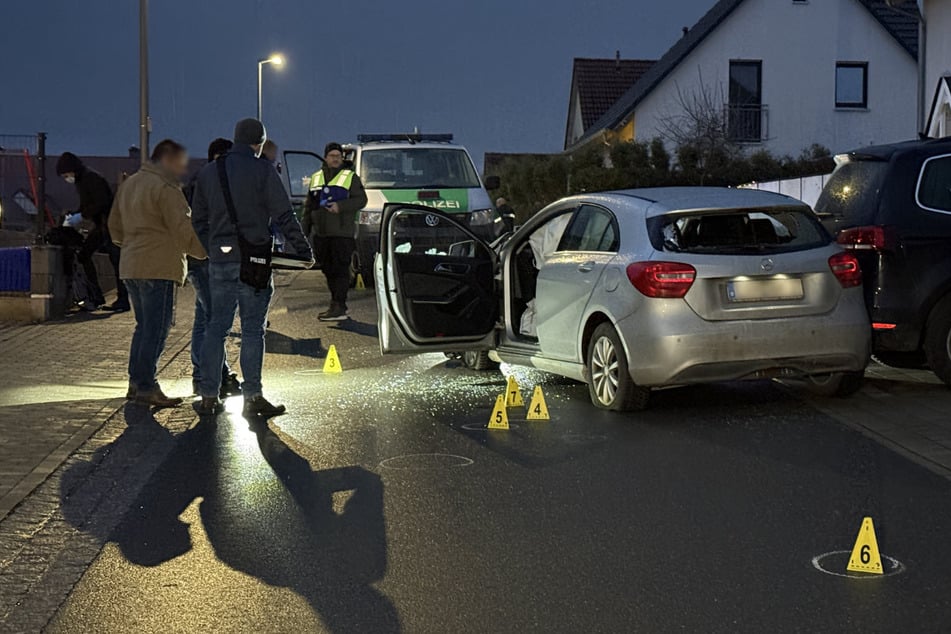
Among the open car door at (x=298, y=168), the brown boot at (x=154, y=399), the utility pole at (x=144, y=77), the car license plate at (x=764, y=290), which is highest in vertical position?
the utility pole at (x=144, y=77)

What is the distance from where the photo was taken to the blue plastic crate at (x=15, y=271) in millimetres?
16312

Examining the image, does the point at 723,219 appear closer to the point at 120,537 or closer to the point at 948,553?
the point at 948,553

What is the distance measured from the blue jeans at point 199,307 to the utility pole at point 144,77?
12.4 meters

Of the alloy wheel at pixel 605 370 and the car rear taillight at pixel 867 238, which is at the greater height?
the car rear taillight at pixel 867 238

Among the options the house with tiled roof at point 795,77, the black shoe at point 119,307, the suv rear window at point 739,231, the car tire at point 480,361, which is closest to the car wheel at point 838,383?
the suv rear window at point 739,231

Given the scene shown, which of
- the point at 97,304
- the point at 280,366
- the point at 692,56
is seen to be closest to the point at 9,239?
the point at 97,304

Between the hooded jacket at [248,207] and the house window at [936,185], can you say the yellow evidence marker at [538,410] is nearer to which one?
the hooded jacket at [248,207]

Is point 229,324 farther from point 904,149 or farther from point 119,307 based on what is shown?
point 119,307

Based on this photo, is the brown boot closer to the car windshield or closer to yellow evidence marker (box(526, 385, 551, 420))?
yellow evidence marker (box(526, 385, 551, 420))

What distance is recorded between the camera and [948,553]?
5.84 meters

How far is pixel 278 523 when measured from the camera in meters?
6.53

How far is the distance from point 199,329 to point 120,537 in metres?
4.48

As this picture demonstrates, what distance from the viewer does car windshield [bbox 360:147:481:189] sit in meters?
22.0

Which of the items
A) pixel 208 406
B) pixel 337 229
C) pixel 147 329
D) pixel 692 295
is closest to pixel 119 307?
pixel 337 229
